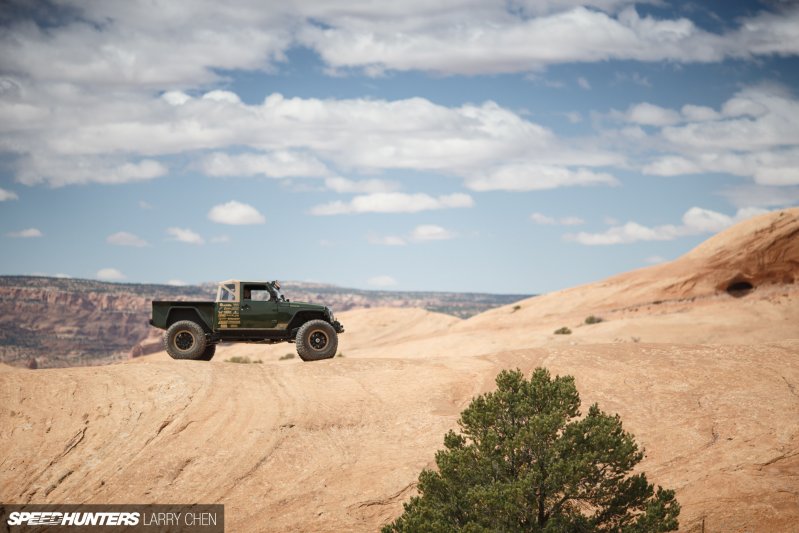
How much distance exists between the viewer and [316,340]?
2208 centimetres

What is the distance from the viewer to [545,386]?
1377 centimetres

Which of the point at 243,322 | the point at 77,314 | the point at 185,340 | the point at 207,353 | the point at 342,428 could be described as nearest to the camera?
the point at 342,428

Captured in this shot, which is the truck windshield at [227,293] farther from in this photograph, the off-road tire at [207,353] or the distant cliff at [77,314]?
the distant cliff at [77,314]

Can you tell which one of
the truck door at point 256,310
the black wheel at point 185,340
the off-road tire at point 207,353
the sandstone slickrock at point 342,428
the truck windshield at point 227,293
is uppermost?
the truck windshield at point 227,293

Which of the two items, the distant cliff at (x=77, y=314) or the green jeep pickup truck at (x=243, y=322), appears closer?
the green jeep pickup truck at (x=243, y=322)

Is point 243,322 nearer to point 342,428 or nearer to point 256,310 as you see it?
point 256,310

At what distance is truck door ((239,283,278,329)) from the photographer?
70.7 feet

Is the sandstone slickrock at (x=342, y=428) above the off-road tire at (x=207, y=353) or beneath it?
beneath

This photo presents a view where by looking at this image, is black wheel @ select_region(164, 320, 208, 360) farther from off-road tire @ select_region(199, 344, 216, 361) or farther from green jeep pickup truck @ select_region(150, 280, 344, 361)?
off-road tire @ select_region(199, 344, 216, 361)

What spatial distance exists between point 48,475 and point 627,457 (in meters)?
12.4

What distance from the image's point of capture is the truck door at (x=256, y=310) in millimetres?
21547

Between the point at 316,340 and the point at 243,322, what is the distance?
7.61ft

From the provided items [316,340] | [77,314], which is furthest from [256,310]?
[77,314]

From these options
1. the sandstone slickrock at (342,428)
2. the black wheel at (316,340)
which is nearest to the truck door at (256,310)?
the black wheel at (316,340)
